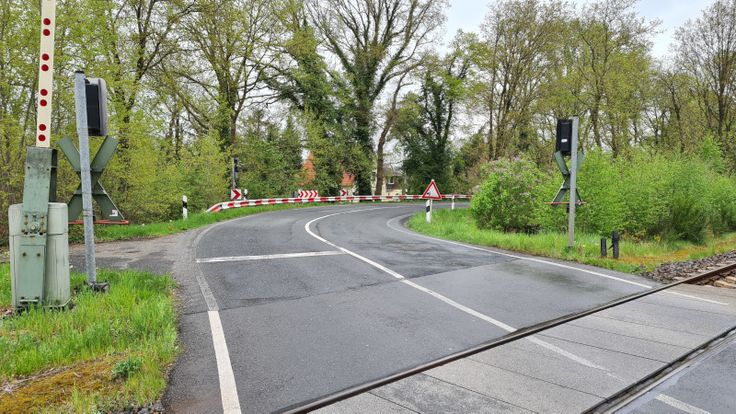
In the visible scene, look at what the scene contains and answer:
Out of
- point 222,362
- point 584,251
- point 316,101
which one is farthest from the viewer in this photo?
point 316,101

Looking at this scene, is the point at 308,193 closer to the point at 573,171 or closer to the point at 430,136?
the point at 430,136

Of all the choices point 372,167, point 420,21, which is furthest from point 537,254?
point 420,21

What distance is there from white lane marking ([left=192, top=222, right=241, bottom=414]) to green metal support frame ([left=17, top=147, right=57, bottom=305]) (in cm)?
177

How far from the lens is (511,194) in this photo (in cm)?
1620

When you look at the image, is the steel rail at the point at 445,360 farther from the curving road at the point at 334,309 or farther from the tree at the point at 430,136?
the tree at the point at 430,136

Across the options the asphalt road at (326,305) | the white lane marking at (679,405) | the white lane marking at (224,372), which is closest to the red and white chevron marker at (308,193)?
the asphalt road at (326,305)

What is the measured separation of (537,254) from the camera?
9469 millimetres

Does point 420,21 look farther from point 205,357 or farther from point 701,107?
point 205,357

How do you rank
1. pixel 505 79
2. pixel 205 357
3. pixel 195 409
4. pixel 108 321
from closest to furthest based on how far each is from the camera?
1. pixel 195 409
2. pixel 205 357
3. pixel 108 321
4. pixel 505 79

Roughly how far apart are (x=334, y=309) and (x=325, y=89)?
2833cm

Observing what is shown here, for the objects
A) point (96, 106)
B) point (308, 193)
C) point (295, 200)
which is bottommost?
point (295, 200)

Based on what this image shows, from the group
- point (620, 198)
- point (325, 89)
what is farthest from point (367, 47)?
point (620, 198)

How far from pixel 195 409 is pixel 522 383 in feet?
8.14

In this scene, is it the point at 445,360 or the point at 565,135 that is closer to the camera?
the point at 445,360
